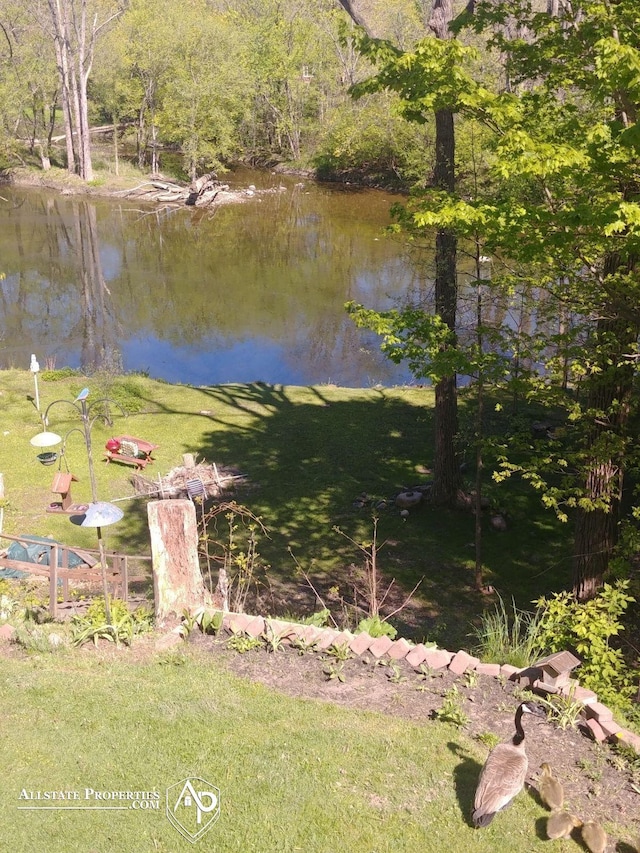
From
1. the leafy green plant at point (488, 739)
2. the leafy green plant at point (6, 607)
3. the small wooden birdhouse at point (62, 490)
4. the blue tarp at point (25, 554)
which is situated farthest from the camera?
the small wooden birdhouse at point (62, 490)

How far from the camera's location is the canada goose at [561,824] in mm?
5016

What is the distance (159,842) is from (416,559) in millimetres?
7488

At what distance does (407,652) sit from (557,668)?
4.34 feet

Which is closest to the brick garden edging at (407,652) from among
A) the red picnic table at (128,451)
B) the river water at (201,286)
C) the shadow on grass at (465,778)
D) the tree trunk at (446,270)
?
the shadow on grass at (465,778)

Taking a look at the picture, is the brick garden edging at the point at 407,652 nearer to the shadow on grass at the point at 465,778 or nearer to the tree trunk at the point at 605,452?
the shadow on grass at the point at 465,778

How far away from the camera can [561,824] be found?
16.5ft

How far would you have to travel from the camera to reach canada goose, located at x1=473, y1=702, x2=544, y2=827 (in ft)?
16.3

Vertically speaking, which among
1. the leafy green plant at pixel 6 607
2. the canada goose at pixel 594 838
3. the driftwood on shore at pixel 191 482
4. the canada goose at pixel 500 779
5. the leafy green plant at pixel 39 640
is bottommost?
the driftwood on shore at pixel 191 482

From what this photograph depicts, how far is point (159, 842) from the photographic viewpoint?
495 cm

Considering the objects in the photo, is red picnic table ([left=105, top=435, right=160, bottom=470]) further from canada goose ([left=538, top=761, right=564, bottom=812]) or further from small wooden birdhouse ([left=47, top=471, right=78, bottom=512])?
canada goose ([left=538, top=761, right=564, bottom=812])

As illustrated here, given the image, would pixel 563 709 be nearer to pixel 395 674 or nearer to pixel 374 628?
pixel 395 674

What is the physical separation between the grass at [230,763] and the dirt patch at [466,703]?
20 centimetres

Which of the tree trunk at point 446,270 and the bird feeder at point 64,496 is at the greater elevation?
the tree trunk at point 446,270

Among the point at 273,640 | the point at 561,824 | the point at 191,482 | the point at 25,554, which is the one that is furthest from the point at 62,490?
the point at 561,824
